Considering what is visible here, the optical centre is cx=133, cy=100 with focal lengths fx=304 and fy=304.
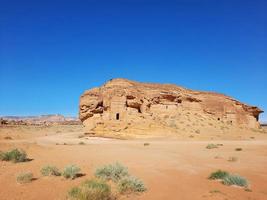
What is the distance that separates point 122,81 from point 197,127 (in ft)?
39.2

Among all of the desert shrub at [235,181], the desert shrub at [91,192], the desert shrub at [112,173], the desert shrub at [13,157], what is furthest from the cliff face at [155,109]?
the desert shrub at [91,192]

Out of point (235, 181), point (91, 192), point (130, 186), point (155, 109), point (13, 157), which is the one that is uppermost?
point (155, 109)

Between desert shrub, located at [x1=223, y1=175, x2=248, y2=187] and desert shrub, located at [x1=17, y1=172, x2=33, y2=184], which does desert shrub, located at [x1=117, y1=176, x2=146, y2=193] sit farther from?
desert shrub, located at [x1=223, y1=175, x2=248, y2=187]

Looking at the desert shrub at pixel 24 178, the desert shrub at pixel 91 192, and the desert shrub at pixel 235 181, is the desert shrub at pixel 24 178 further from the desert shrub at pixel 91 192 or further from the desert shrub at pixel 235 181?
the desert shrub at pixel 235 181

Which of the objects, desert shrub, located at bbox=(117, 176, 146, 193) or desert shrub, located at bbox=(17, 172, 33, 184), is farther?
desert shrub, located at bbox=(17, 172, 33, 184)

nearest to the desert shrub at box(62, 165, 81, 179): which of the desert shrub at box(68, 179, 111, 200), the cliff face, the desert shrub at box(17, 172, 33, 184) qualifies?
the desert shrub at box(17, 172, 33, 184)

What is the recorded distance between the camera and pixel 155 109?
1614 inches

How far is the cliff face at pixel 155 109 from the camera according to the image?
115 feet

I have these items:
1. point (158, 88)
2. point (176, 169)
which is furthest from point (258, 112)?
point (176, 169)

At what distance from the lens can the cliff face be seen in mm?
35125

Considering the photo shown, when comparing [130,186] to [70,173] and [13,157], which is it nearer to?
[70,173]

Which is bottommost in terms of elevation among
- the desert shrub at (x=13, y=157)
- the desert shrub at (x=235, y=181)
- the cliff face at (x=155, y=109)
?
the desert shrub at (x=235, y=181)

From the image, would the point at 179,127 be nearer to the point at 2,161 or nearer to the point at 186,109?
the point at 186,109

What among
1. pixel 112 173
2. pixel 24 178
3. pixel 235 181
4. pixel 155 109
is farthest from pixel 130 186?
pixel 155 109
